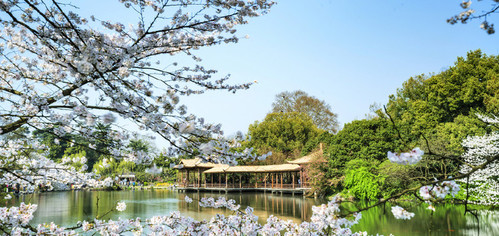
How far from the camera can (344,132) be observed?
18.1 m

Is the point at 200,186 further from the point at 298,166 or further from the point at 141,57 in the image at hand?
the point at 141,57

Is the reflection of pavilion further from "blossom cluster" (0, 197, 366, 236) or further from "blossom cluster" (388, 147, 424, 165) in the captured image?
"blossom cluster" (388, 147, 424, 165)

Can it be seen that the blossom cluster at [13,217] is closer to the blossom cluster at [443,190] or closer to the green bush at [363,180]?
the blossom cluster at [443,190]

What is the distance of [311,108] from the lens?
2922 cm

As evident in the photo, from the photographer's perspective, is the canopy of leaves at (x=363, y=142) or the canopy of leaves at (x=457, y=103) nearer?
the canopy of leaves at (x=457, y=103)

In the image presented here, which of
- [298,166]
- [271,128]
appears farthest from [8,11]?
[271,128]

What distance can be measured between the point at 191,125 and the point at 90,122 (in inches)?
30.9

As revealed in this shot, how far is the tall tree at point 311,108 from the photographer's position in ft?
95.0

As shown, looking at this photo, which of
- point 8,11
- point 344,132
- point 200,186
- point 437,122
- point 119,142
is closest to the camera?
point 8,11

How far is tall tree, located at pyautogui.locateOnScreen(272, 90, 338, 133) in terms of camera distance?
1140 inches

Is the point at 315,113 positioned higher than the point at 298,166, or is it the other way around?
the point at 315,113

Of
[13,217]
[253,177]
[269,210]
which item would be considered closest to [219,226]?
[13,217]

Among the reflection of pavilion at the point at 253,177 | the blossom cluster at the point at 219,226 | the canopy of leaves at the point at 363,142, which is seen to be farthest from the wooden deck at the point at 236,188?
the blossom cluster at the point at 219,226

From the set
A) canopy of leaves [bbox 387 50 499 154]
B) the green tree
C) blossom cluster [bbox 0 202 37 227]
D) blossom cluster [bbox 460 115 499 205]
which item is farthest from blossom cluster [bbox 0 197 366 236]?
the green tree
